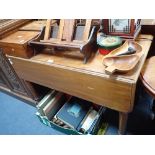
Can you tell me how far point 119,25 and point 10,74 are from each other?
1.23 metres

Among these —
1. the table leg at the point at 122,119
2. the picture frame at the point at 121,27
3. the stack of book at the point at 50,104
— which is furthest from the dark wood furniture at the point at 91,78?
the stack of book at the point at 50,104

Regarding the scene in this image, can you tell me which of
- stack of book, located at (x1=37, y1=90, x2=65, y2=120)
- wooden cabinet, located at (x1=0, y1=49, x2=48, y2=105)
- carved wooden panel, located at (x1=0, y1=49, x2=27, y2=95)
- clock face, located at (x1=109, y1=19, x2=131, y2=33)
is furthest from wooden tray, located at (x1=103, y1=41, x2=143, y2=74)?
carved wooden panel, located at (x1=0, y1=49, x2=27, y2=95)

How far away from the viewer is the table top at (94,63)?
0.83 metres

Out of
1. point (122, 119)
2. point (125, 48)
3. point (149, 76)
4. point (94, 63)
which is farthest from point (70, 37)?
point (122, 119)

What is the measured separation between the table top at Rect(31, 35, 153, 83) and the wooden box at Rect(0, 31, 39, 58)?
74 mm

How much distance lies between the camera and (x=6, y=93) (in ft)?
7.32

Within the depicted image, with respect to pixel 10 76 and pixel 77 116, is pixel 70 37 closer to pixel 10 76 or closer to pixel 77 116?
pixel 77 116

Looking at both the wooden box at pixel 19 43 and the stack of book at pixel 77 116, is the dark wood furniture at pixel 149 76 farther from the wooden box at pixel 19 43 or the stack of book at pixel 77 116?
the wooden box at pixel 19 43

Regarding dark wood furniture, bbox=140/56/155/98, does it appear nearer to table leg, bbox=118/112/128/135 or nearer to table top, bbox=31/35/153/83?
table top, bbox=31/35/153/83

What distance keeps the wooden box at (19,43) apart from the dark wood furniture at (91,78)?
0.17ft

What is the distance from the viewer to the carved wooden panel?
156cm

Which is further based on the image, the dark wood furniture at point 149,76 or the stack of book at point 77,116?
the stack of book at point 77,116
